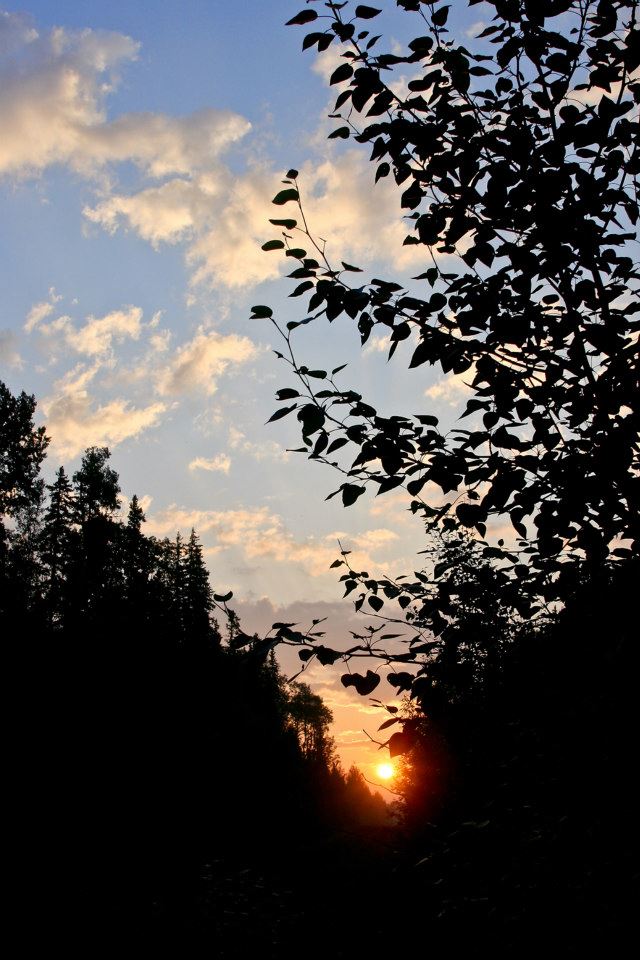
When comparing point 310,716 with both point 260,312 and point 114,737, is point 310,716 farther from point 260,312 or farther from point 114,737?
point 260,312

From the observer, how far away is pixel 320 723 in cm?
8381

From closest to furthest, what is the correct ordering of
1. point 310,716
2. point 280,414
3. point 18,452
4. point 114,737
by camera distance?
1. point 280,414
2. point 114,737
3. point 18,452
4. point 310,716

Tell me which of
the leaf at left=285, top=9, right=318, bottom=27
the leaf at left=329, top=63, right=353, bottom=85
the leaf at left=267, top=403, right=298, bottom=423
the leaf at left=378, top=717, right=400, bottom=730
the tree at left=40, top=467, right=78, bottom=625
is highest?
the tree at left=40, top=467, right=78, bottom=625

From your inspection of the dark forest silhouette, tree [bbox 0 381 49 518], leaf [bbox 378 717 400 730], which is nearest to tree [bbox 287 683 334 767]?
the dark forest silhouette

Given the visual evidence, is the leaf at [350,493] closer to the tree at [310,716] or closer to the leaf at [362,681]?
the leaf at [362,681]

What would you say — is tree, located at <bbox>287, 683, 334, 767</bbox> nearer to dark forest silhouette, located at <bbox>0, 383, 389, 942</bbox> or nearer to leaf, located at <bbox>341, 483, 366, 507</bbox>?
dark forest silhouette, located at <bbox>0, 383, 389, 942</bbox>

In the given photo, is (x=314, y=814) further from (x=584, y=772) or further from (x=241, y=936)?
(x=584, y=772)

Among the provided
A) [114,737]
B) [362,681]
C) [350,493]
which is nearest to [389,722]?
[362,681]

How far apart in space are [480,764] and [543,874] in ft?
3.24

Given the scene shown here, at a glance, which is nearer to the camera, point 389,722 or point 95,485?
point 389,722

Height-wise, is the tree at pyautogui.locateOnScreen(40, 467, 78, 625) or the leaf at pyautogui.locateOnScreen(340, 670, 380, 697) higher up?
the tree at pyautogui.locateOnScreen(40, 467, 78, 625)

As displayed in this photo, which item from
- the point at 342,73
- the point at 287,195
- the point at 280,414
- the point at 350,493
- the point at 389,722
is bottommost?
the point at 389,722

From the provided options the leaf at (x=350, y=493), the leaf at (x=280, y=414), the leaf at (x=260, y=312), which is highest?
the leaf at (x=260, y=312)

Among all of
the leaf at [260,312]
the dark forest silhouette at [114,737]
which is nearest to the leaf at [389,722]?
the leaf at [260,312]
